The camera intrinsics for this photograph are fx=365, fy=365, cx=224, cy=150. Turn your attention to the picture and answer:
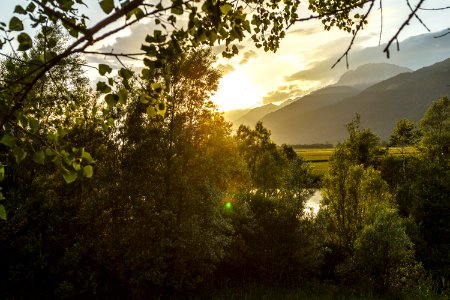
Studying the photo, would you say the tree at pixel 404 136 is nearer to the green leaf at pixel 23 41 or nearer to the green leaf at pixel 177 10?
the green leaf at pixel 177 10

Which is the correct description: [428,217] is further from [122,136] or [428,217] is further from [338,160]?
[122,136]

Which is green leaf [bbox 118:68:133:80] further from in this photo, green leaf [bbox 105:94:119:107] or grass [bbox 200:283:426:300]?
grass [bbox 200:283:426:300]

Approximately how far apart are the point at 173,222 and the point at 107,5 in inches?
716

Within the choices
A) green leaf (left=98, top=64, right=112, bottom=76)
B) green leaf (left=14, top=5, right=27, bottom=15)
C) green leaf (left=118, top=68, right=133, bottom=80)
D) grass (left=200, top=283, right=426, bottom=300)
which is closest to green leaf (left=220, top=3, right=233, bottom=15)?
green leaf (left=118, top=68, right=133, bottom=80)

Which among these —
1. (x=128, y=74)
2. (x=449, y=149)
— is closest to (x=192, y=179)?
(x=128, y=74)

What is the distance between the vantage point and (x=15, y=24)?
3.23 metres

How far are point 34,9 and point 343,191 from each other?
30967mm

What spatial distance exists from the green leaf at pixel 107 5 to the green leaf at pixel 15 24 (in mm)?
1384

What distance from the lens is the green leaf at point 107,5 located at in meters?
2.34

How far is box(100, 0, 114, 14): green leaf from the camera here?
2.34 m

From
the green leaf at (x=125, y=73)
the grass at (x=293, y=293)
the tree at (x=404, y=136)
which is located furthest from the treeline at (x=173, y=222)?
the tree at (x=404, y=136)

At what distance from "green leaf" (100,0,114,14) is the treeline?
1419 centimetres

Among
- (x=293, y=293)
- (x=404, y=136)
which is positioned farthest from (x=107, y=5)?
(x=404, y=136)

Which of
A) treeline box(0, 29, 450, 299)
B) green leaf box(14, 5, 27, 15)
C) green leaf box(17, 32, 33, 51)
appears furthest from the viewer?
treeline box(0, 29, 450, 299)
